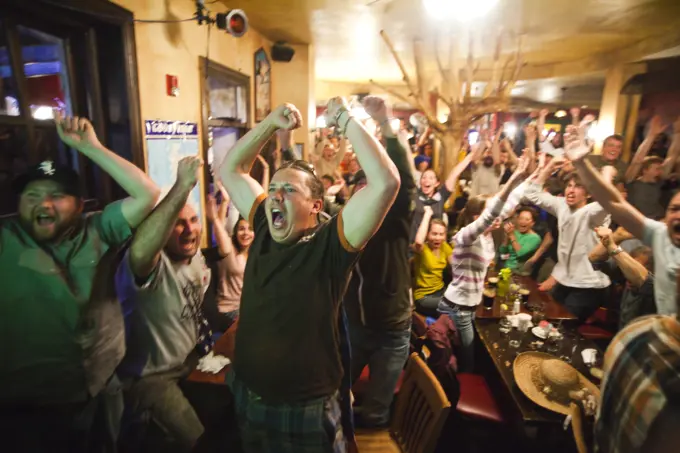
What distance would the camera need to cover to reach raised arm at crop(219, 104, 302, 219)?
1691 millimetres

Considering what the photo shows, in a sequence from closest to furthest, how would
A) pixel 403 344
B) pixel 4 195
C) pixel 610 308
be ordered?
pixel 4 195 < pixel 403 344 < pixel 610 308

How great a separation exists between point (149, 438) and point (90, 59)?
2309mm

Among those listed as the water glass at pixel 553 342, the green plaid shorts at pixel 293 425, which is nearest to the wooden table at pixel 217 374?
the green plaid shorts at pixel 293 425

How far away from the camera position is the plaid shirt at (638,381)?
3.92 ft

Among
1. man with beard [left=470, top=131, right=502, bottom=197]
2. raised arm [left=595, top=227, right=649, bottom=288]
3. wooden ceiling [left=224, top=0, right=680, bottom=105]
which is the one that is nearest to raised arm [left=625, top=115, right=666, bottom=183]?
wooden ceiling [left=224, top=0, right=680, bottom=105]

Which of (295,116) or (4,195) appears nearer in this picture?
(295,116)

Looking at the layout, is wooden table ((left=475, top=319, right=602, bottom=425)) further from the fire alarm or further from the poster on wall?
the fire alarm

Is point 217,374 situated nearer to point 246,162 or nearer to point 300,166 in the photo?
point 246,162

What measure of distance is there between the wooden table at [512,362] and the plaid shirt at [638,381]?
2.06 feet

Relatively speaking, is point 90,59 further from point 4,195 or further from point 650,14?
point 650,14

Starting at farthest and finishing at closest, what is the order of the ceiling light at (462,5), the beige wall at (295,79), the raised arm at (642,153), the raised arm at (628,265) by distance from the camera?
the beige wall at (295,79)
the raised arm at (642,153)
the ceiling light at (462,5)
the raised arm at (628,265)

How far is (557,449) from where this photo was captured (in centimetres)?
260

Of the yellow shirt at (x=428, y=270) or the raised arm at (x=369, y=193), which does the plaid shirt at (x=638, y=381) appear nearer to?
the raised arm at (x=369, y=193)

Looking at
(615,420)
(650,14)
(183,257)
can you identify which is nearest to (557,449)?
(615,420)
